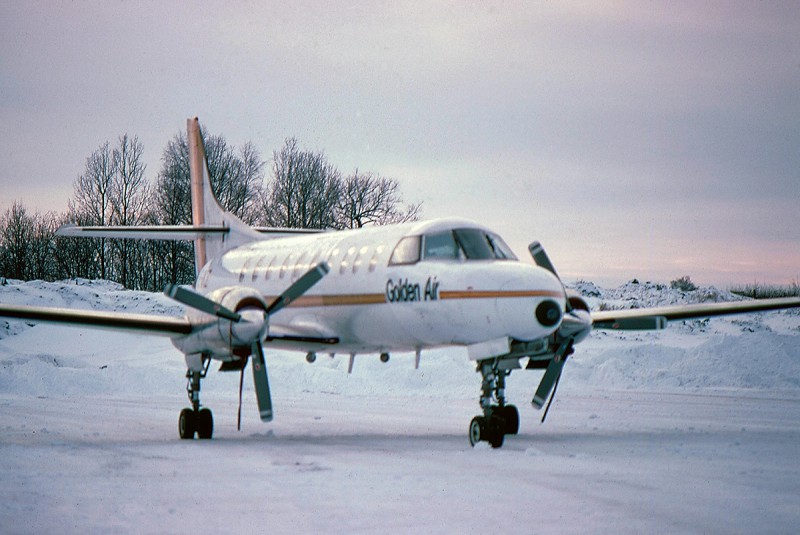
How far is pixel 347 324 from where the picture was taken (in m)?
15.3

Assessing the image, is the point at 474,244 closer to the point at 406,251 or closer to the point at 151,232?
the point at 406,251

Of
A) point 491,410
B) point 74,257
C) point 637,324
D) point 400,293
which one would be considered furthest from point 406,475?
point 74,257

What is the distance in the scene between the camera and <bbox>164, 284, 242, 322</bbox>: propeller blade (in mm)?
14086

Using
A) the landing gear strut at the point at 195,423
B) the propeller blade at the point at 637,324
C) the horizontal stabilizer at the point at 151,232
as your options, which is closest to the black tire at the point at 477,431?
the propeller blade at the point at 637,324

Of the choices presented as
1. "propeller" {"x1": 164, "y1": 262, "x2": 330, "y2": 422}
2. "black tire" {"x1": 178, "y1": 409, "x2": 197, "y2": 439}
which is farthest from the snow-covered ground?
"propeller" {"x1": 164, "y1": 262, "x2": 330, "y2": 422}

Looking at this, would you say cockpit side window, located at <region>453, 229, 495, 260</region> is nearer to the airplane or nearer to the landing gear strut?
the airplane

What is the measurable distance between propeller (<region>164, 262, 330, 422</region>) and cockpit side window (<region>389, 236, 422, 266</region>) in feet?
3.76

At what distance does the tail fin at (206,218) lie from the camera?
21.6 meters

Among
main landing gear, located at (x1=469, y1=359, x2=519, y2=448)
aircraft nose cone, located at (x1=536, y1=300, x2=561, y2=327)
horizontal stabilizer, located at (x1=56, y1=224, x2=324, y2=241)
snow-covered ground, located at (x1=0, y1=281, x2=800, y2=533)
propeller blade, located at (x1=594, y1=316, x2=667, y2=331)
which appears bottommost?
snow-covered ground, located at (x1=0, y1=281, x2=800, y2=533)

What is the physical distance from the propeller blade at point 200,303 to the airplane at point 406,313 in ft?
0.06

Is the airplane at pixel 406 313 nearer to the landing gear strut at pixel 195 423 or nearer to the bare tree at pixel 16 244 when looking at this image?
the landing gear strut at pixel 195 423

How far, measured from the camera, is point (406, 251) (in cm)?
1426

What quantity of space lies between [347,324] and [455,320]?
9.29 feet

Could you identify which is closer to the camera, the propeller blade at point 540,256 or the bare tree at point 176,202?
the propeller blade at point 540,256
